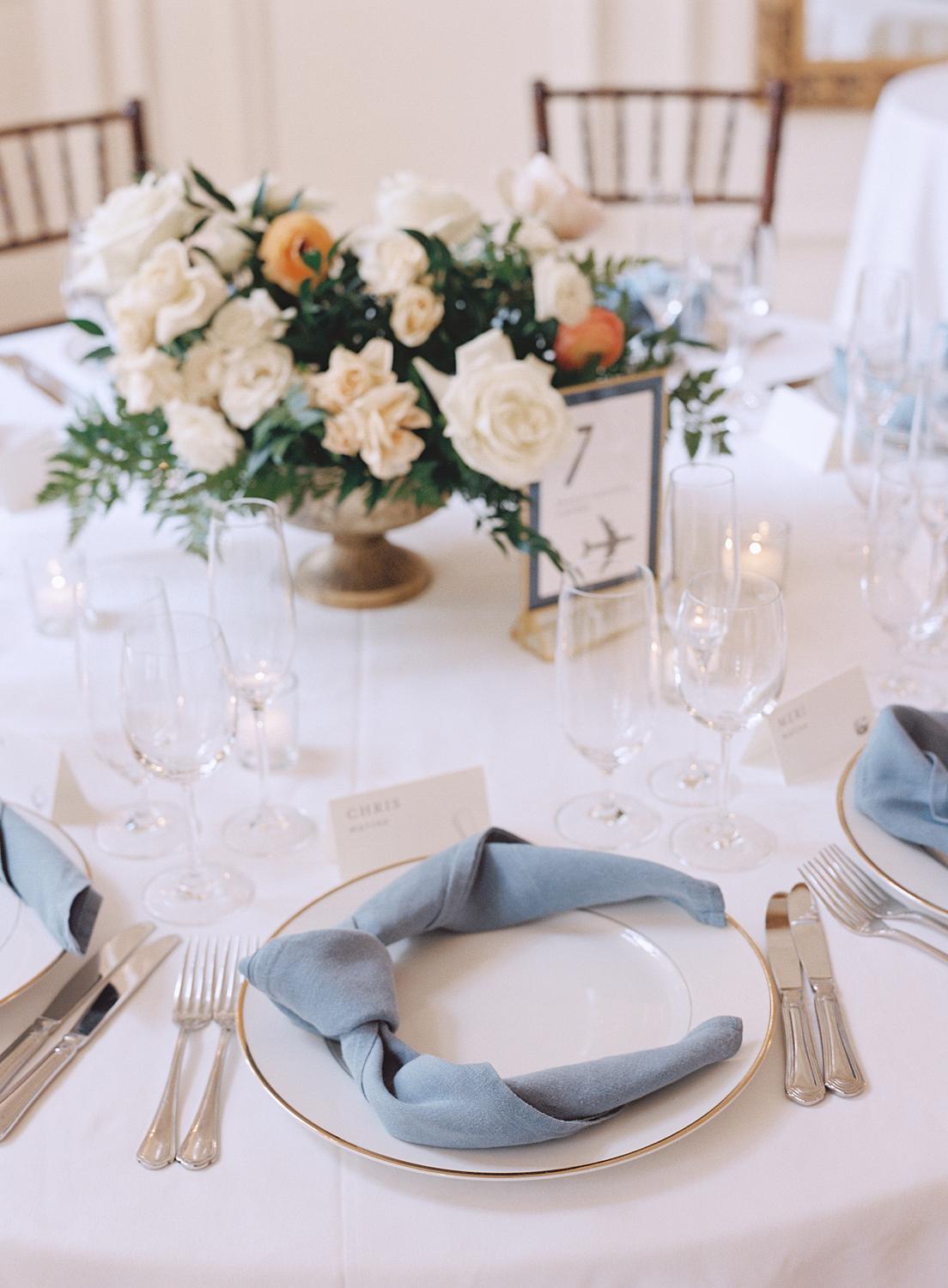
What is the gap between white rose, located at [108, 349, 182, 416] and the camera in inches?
51.0

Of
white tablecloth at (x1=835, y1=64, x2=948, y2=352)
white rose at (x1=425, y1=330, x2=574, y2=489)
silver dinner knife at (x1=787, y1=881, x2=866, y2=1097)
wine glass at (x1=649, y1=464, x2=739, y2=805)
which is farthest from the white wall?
silver dinner knife at (x1=787, y1=881, x2=866, y2=1097)

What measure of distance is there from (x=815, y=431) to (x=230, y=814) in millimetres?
985

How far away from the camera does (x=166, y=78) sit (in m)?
4.16

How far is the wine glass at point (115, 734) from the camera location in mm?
1044

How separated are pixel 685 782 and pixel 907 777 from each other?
0.20 meters

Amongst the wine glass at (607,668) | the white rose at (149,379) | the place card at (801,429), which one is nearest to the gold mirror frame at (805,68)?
the place card at (801,429)

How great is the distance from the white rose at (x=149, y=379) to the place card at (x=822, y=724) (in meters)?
0.63

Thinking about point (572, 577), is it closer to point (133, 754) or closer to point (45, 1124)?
point (133, 754)

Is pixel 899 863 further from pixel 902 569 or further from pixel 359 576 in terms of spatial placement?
pixel 359 576

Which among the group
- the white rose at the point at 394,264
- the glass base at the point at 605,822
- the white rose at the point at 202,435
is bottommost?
the glass base at the point at 605,822

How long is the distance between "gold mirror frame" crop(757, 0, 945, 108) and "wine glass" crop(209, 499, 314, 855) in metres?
3.78

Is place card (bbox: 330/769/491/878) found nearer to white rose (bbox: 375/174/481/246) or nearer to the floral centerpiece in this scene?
the floral centerpiece

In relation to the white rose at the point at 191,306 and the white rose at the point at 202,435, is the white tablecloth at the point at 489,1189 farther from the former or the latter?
the white rose at the point at 191,306

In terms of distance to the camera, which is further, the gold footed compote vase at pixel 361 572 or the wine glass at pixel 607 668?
the gold footed compote vase at pixel 361 572
